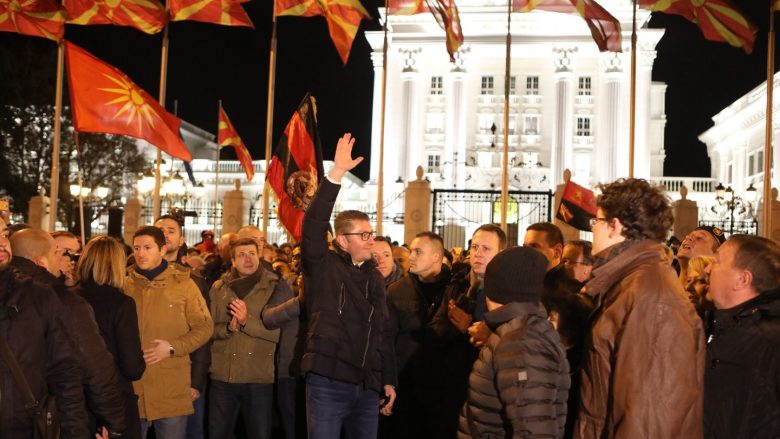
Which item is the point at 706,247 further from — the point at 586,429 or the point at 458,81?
the point at 458,81

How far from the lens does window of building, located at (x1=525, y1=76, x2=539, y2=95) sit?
2298 inches

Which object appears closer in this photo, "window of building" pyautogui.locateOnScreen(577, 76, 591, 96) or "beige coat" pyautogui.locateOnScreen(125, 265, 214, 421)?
"beige coat" pyautogui.locateOnScreen(125, 265, 214, 421)

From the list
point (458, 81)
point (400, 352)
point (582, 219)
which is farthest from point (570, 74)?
point (400, 352)

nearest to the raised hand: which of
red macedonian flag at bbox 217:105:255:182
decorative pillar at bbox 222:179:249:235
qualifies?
red macedonian flag at bbox 217:105:255:182

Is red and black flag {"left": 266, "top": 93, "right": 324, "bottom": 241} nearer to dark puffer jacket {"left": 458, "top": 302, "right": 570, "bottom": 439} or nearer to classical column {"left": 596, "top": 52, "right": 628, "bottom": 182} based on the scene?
dark puffer jacket {"left": 458, "top": 302, "right": 570, "bottom": 439}

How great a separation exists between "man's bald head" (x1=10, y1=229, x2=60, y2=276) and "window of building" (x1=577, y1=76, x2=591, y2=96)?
5527cm

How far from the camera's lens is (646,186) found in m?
4.25

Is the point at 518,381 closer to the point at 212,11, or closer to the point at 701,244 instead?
the point at 701,244

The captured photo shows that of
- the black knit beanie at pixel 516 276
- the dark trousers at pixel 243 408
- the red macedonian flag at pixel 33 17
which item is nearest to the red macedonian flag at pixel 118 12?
the red macedonian flag at pixel 33 17

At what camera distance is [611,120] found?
54375mm

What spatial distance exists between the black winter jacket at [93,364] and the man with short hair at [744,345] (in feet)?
10.2

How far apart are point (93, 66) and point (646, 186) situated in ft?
31.9

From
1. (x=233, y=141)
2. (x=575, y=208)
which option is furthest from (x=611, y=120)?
(x=575, y=208)

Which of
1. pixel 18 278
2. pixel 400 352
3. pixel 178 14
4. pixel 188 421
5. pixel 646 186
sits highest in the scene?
pixel 178 14
